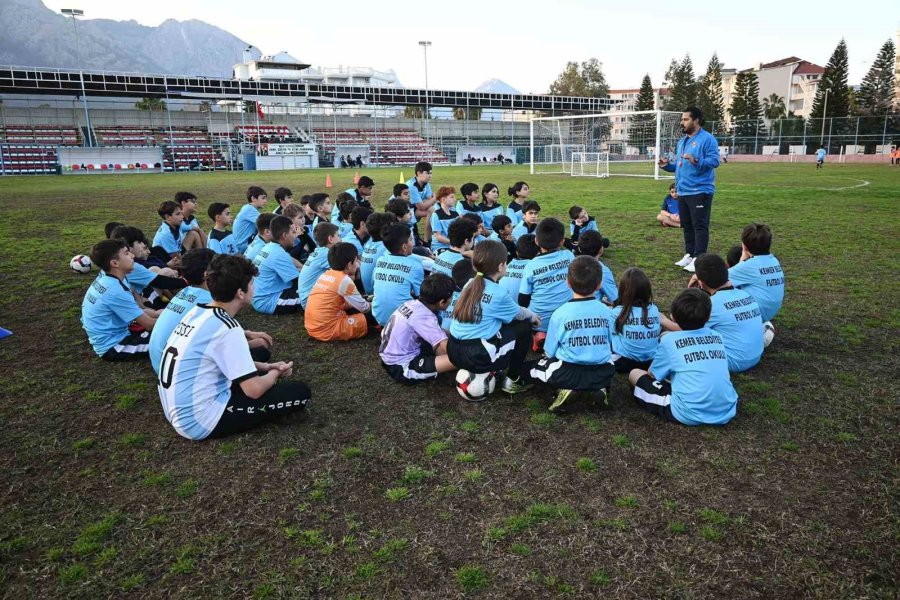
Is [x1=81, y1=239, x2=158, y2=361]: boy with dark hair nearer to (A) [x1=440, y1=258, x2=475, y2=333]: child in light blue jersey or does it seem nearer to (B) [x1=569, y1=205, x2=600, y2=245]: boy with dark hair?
(A) [x1=440, y1=258, x2=475, y2=333]: child in light blue jersey

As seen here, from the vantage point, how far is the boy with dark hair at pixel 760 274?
5.41 m

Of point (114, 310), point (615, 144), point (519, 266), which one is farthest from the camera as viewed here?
point (615, 144)

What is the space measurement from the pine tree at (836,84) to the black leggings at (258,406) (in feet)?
221

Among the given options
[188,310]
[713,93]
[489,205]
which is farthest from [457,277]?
[713,93]

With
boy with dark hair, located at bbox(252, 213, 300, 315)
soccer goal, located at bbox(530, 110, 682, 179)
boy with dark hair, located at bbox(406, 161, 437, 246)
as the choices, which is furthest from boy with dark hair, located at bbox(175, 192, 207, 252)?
soccer goal, located at bbox(530, 110, 682, 179)

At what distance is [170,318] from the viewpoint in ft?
14.9

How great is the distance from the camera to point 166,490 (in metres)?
3.42

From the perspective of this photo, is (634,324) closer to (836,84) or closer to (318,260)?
(318,260)

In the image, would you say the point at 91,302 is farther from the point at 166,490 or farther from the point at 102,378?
the point at 166,490

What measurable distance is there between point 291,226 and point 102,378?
9.01 ft

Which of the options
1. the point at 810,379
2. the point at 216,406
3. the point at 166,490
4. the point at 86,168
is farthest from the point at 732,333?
the point at 86,168

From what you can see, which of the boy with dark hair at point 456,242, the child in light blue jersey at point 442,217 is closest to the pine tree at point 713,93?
the child in light blue jersey at point 442,217

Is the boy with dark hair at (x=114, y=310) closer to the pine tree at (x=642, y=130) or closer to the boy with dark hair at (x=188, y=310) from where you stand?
the boy with dark hair at (x=188, y=310)

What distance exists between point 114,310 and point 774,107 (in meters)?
89.0
